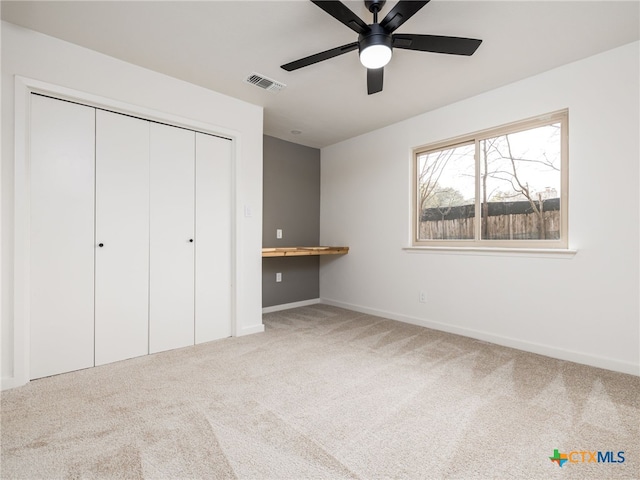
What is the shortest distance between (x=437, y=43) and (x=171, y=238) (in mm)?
2474

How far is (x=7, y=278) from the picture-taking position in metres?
2.05

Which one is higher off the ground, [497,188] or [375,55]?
[375,55]

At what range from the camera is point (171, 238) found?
2.80 metres

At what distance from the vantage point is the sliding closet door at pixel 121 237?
2.44 m

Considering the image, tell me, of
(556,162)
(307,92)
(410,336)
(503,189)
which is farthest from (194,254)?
(556,162)

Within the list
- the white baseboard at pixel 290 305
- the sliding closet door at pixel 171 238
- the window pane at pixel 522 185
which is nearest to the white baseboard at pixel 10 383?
the sliding closet door at pixel 171 238

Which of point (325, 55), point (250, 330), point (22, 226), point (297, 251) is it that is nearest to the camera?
point (325, 55)

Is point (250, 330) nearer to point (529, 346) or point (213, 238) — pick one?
point (213, 238)

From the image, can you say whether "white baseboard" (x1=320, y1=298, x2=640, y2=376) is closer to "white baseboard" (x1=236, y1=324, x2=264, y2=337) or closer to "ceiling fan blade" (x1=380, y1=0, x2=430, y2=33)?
"white baseboard" (x1=236, y1=324, x2=264, y2=337)

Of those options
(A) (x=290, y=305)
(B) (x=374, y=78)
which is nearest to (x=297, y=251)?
(A) (x=290, y=305)

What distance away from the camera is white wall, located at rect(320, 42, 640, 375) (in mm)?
2281

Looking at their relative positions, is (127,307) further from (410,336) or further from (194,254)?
(410,336)

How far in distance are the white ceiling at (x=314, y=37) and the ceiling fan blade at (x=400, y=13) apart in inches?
9.6

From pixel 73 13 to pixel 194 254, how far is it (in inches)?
72.7
